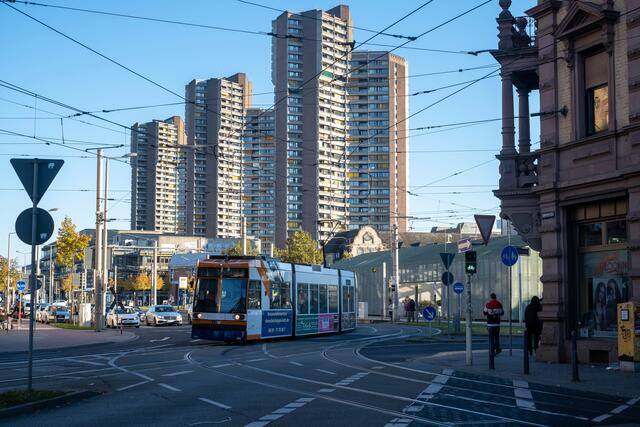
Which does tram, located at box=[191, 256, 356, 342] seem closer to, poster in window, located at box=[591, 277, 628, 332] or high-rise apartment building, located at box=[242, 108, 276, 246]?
poster in window, located at box=[591, 277, 628, 332]

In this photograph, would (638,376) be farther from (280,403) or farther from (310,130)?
(310,130)

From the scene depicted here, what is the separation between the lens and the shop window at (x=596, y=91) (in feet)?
67.1

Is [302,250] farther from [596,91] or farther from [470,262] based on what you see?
[596,91]

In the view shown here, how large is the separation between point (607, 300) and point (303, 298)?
16339 millimetres

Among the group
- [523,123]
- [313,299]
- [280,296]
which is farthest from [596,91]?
[313,299]

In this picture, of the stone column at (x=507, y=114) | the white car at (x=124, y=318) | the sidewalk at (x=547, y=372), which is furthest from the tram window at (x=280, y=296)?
the white car at (x=124, y=318)

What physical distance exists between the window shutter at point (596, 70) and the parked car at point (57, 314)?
2140 inches

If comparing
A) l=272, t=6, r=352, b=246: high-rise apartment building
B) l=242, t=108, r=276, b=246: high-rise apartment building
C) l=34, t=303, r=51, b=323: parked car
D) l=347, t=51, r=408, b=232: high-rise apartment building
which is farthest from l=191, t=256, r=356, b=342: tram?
l=242, t=108, r=276, b=246: high-rise apartment building

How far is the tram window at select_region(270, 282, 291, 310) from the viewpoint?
31.6 meters

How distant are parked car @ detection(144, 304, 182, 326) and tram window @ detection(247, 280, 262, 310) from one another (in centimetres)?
2786

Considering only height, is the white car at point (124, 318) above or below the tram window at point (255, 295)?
below

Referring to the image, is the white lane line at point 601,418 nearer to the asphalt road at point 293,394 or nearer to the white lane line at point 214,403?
the asphalt road at point 293,394

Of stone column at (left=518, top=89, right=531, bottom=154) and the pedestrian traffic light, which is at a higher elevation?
stone column at (left=518, top=89, right=531, bottom=154)

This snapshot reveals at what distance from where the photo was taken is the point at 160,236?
14062 centimetres
